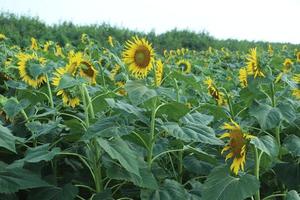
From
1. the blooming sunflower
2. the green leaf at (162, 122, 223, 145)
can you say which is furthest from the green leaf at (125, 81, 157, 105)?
the blooming sunflower

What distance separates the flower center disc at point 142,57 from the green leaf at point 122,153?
0.50 meters

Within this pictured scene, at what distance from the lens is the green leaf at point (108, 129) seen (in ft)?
A: 5.88

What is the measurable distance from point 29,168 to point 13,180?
170mm

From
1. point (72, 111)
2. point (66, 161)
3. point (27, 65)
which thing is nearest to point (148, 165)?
point (66, 161)

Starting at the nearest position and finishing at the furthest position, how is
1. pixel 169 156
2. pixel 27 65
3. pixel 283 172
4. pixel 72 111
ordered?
pixel 283 172 → pixel 169 156 → pixel 72 111 → pixel 27 65

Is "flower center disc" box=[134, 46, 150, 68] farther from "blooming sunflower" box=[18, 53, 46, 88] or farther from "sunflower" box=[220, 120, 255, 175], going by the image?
"sunflower" box=[220, 120, 255, 175]

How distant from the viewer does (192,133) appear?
187 cm

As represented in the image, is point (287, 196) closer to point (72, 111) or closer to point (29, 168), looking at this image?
point (29, 168)

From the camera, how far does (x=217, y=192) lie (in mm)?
1720

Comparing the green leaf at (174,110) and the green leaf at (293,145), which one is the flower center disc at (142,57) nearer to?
the green leaf at (174,110)

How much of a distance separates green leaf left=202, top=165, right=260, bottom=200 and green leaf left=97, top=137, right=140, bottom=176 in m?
0.23

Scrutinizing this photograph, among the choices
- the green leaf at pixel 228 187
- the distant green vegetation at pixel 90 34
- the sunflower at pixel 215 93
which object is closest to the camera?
the green leaf at pixel 228 187

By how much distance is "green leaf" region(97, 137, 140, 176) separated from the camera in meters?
1.74

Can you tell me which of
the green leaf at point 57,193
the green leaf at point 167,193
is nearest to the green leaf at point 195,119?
the green leaf at point 167,193
